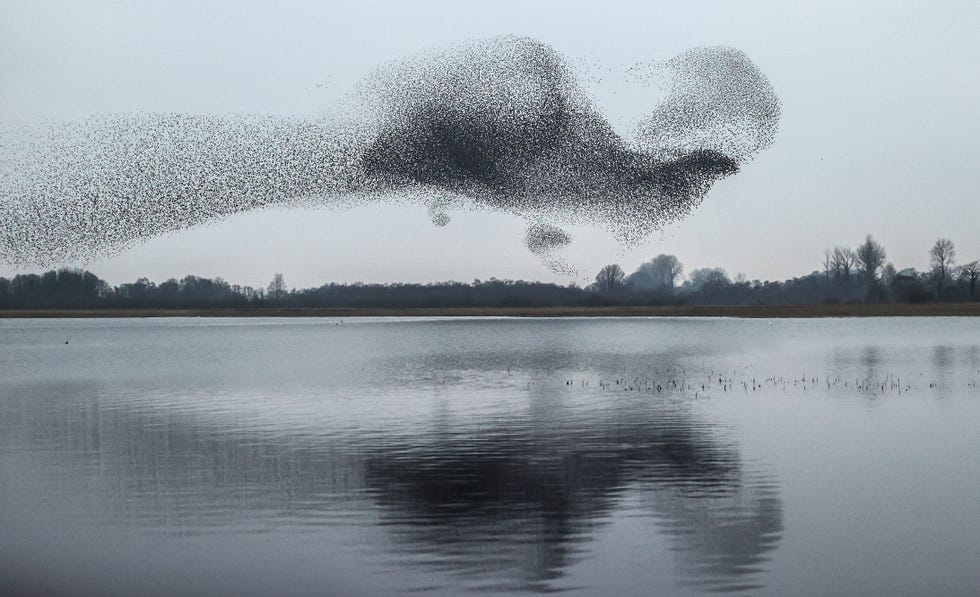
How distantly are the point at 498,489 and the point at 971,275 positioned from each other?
15413cm

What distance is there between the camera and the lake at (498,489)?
11359 millimetres

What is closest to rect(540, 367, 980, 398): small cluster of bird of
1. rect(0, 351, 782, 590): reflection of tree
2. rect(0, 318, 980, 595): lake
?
rect(0, 318, 980, 595): lake

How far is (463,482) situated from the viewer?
16828 millimetres

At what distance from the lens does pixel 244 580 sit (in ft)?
36.7

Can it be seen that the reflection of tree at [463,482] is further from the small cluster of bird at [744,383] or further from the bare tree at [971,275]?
the bare tree at [971,275]

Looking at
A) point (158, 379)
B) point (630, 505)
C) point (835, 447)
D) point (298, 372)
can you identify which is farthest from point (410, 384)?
point (630, 505)

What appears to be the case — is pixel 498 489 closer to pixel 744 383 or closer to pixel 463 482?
pixel 463 482

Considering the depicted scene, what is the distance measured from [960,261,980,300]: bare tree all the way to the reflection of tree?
138 meters

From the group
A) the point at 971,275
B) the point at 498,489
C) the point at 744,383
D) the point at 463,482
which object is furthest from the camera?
the point at 971,275

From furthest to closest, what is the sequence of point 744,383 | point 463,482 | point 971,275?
point 971,275, point 744,383, point 463,482

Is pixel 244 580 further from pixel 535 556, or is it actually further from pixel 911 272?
pixel 911 272

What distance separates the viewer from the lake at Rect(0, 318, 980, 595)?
37.3 ft

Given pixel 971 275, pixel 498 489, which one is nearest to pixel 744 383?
pixel 498 489

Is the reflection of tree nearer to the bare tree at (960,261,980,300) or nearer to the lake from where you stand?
the lake
